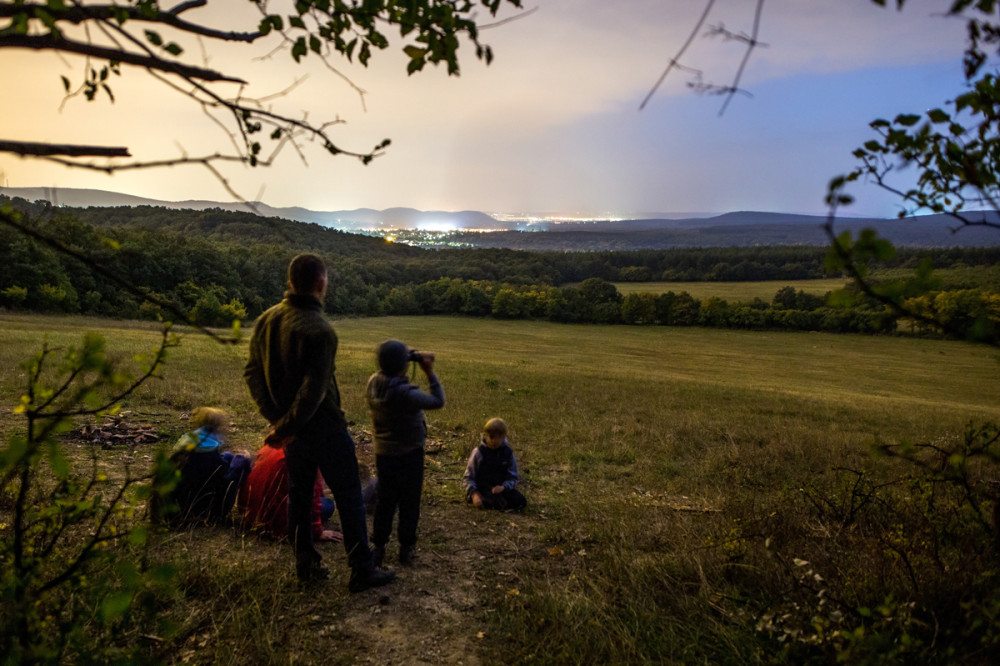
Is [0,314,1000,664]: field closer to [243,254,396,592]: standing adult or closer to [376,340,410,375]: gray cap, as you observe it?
[243,254,396,592]: standing adult

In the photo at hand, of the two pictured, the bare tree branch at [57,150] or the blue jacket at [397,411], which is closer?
the bare tree branch at [57,150]

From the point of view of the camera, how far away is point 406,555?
4758 mm

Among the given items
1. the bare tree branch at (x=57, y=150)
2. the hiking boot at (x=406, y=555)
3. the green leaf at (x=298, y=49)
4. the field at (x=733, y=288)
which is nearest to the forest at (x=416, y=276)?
the bare tree branch at (x=57, y=150)

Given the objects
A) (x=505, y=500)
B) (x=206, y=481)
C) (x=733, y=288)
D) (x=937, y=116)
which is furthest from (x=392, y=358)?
(x=733, y=288)

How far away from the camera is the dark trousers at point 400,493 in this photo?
469 centimetres

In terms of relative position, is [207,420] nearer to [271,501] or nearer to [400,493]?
[271,501]

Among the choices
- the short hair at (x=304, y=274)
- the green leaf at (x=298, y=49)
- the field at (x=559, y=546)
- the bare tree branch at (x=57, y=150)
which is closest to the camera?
the bare tree branch at (x=57, y=150)

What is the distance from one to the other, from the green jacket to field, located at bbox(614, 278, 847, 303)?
89.8 m

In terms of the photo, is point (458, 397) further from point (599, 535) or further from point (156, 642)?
point (156, 642)

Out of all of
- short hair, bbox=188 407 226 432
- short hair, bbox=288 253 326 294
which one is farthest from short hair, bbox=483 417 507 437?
short hair, bbox=288 253 326 294

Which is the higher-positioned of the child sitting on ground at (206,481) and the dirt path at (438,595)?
the child sitting on ground at (206,481)

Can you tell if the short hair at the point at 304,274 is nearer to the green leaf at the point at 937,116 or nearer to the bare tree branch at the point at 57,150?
the bare tree branch at the point at 57,150

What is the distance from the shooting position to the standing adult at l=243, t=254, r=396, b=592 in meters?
3.92

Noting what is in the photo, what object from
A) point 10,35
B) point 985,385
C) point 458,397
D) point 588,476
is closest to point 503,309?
point 985,385
